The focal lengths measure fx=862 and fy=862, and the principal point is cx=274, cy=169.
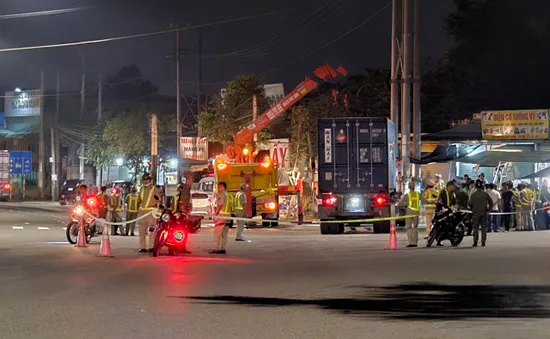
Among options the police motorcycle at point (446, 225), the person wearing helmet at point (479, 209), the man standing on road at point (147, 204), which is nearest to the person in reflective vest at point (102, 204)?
the man standing on road at point (147, 204)

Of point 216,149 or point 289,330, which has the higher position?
point 216,149

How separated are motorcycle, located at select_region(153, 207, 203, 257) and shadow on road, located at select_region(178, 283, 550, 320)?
257 inches

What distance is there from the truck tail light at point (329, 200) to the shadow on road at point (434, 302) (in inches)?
540

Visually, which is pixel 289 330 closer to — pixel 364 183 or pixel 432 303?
pixel 432 303

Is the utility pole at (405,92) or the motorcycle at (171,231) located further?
the utility pole at (405,92)

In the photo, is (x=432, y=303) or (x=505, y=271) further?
(x=505, y=271)

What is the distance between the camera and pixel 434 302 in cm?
1194

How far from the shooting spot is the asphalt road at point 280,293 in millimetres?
9967

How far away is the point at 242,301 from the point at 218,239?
307 inches

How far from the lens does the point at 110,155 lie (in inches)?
2776

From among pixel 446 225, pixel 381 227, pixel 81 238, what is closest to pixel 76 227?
pixel 81 238

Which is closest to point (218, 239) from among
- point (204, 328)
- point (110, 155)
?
point (204, 328)

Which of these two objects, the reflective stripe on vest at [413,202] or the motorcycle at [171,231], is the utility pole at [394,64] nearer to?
the reflective stripe on vest at [413,202]

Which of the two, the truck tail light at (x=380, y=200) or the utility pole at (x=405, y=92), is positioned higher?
the utility pole at (x=405, y=92)
